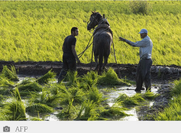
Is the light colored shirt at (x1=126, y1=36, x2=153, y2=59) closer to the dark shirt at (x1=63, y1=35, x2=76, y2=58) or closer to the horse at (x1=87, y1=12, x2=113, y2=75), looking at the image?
the dark shirt at (x1=63, y1=35, x2=76, y2=58)

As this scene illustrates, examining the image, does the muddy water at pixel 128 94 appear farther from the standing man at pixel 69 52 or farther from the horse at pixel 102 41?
the standing man at pixel 69 52

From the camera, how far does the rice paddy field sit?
814cm

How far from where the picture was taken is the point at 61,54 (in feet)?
72.1

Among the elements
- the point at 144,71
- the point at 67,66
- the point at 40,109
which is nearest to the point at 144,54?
the point at 144,71

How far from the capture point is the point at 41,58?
824 inches

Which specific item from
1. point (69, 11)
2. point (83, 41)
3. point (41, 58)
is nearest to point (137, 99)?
point (41, 58)

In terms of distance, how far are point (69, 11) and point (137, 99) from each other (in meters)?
32.7

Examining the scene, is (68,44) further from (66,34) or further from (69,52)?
(66,34)

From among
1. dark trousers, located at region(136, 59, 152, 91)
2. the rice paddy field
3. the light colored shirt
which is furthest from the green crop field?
the light colored shirt

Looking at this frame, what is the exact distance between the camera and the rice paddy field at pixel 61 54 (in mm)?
8141

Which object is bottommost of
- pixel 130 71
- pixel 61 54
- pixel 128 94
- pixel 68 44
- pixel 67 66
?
pixel 61 54

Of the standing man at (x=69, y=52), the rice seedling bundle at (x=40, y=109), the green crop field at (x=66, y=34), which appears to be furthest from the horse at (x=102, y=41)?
the green crop field at (x=66, y=34)

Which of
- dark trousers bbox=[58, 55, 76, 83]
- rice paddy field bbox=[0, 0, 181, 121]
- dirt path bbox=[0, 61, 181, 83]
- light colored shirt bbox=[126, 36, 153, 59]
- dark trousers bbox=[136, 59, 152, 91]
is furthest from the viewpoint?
dirt path bbox=[0, 61, 181, 83]

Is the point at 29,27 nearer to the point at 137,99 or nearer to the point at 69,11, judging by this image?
the point at 69,11
